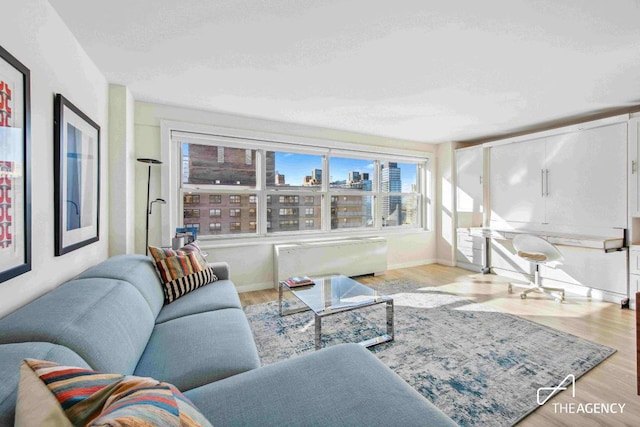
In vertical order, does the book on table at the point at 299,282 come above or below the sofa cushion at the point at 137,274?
below

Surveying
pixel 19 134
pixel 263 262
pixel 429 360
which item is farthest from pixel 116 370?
pixel 263 262

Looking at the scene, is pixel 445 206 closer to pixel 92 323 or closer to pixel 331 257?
pixel 331 257

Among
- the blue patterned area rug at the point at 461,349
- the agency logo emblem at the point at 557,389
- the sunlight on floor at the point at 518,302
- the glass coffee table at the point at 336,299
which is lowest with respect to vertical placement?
the agency logo emblem at the point at 557,389

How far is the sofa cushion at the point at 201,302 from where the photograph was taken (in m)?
1.91

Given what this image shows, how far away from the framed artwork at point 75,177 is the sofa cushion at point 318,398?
1.44 metres

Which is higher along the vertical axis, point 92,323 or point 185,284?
point 92,323

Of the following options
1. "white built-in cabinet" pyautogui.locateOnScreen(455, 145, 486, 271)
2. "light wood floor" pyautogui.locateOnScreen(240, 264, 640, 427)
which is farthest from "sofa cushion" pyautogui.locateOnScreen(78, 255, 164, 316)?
"white built-in cabinet" pyautogui.locateOnScreen(455, 145, 486, 271)

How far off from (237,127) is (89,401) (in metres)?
3.47

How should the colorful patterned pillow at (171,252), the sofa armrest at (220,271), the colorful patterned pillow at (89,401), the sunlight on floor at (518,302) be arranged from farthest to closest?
1. the sunlight on floor at (518,302)
2. the sofa armrest at (220,271)
3. the colorful patterned pillow at (171,252)
4. the colorful patterned pillow at (89,401)

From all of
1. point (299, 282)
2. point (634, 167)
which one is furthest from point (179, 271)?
point (634, 167)

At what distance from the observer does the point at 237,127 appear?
3689mm

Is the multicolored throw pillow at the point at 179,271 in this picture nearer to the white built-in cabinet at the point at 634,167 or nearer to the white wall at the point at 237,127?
the white wall at the point at 237,127

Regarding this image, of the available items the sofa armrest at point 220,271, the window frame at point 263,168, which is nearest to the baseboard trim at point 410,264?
the window frame at point 263,168

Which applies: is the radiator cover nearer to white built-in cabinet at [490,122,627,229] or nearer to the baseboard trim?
the baseboard trim
